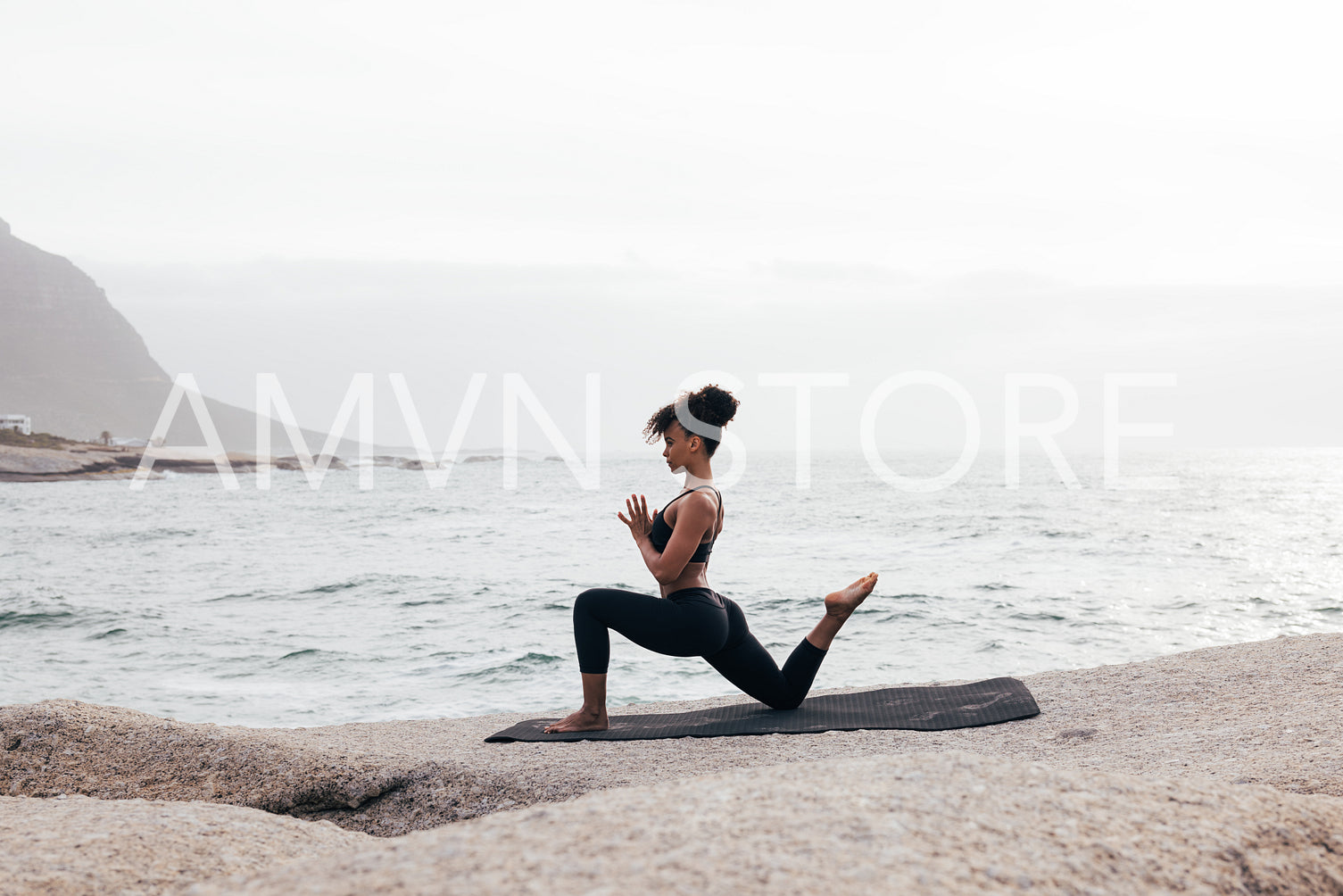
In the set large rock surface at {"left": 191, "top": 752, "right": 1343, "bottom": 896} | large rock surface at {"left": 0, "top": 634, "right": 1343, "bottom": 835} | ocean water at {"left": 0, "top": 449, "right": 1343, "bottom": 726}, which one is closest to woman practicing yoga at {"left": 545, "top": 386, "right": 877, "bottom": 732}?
large rock surface at {"left": 0, "top": 634, "right": 1343, "bottom": 835}

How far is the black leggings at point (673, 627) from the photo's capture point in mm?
4406

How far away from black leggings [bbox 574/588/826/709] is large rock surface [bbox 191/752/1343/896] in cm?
196

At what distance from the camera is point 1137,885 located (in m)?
1.77

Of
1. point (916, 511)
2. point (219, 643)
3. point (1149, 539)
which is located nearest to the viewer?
point (219, 643)

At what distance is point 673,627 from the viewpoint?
4.40m

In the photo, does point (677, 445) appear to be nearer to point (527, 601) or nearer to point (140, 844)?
point (140, 844)

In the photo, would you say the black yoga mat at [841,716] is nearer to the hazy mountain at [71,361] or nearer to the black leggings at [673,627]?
the black leggings at [673,627]

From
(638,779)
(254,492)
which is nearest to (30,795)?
(638,779)

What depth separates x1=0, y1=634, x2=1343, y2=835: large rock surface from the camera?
12.1ft

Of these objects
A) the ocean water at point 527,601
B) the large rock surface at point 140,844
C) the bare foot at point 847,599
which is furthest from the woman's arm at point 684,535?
the ocean water at point 527,601

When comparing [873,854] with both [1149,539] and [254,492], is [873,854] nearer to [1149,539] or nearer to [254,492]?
[1149,539]

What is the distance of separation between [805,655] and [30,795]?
4007 mm

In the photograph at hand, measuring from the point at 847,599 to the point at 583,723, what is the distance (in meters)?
1.66

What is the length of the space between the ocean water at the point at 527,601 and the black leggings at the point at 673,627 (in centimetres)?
298
